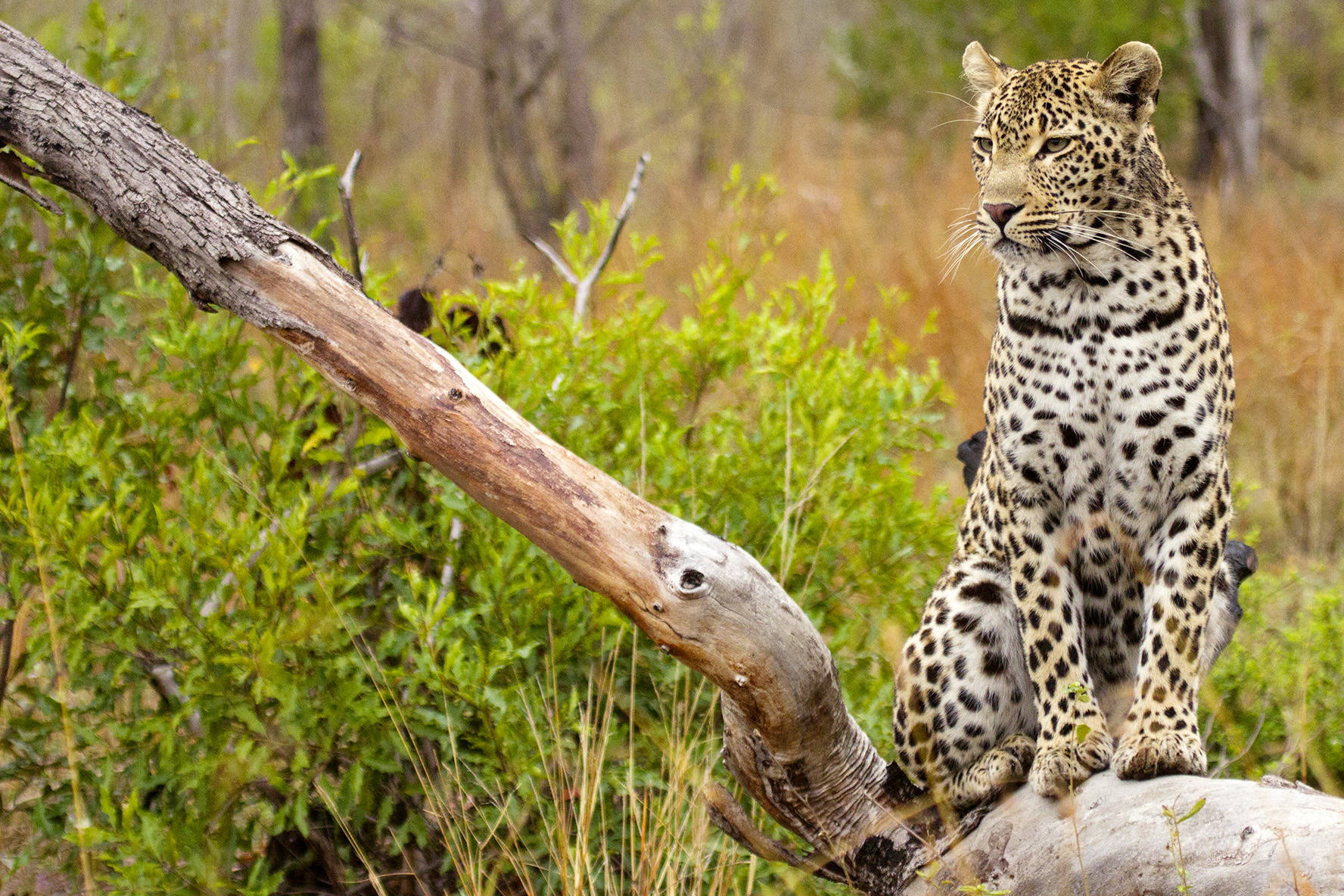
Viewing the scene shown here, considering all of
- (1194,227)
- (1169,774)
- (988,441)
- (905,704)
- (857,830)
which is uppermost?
(1194,227)

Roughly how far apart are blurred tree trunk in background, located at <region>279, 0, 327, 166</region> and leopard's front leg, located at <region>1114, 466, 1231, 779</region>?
24.7 feet

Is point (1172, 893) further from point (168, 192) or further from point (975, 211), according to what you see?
point (168, 192)

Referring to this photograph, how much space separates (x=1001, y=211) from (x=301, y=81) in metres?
7.42

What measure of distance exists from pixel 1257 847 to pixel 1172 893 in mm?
215

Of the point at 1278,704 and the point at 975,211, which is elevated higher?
the point at 975,211

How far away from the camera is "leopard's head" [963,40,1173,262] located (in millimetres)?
3012

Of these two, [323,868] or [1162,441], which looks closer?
[1162,441]

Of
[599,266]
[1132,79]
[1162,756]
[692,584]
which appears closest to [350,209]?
[599,266]

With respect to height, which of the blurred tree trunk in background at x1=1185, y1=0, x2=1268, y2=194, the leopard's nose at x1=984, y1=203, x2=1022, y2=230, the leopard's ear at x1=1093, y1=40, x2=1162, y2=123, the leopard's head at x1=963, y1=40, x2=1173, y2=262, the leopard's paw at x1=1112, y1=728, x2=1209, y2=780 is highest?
the blurred tree trunk in background at x1=1185, y1=0, x2=1268, y2=194

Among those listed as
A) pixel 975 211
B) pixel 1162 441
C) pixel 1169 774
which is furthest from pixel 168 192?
pixel 1169 774

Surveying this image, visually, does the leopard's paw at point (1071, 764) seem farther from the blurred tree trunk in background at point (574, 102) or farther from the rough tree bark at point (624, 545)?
the blurred tree trunk in background at point (574, 102)

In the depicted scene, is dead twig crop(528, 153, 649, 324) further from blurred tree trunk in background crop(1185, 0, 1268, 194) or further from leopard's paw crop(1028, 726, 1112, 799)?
blurred tree trunk in background crop(1185, 0, 1268, 194)

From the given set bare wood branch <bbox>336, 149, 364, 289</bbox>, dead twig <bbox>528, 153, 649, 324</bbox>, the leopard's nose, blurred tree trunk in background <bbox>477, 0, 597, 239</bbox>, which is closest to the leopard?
the leopard's nose

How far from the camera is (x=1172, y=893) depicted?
2.64m
